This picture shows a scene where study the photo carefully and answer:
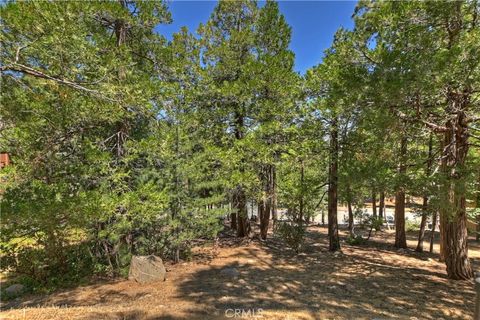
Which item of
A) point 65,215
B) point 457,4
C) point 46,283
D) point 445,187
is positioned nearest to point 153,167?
point 65,215

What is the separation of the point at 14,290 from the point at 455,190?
1100 cm

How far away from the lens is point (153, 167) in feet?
27.3

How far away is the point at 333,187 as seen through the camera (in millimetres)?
10555

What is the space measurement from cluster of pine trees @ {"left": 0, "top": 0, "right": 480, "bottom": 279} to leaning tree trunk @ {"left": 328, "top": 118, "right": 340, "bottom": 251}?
0.08 meters

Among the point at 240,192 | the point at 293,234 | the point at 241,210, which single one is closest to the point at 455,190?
the point at 293,234

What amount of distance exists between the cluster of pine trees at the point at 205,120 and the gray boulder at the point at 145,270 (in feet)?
2.36

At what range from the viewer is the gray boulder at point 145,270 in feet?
25.0

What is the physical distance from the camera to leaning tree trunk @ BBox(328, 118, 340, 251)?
384 inches

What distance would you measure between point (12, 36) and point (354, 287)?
8.47 metres

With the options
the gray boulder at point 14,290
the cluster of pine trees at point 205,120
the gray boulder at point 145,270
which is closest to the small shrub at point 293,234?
the cluster of pine trees at point 205,120

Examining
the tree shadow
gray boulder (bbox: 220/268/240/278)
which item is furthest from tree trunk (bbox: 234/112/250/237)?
gray boulder (bbox: 220/268/240/278)

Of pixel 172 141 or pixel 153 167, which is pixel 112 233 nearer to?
pixel 153 167

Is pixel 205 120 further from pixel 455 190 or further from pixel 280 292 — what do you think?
pixel 455 190

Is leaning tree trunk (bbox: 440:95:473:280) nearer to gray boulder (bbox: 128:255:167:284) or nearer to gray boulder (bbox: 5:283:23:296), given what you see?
gray boulder (bbox: 128:255:167:284)
